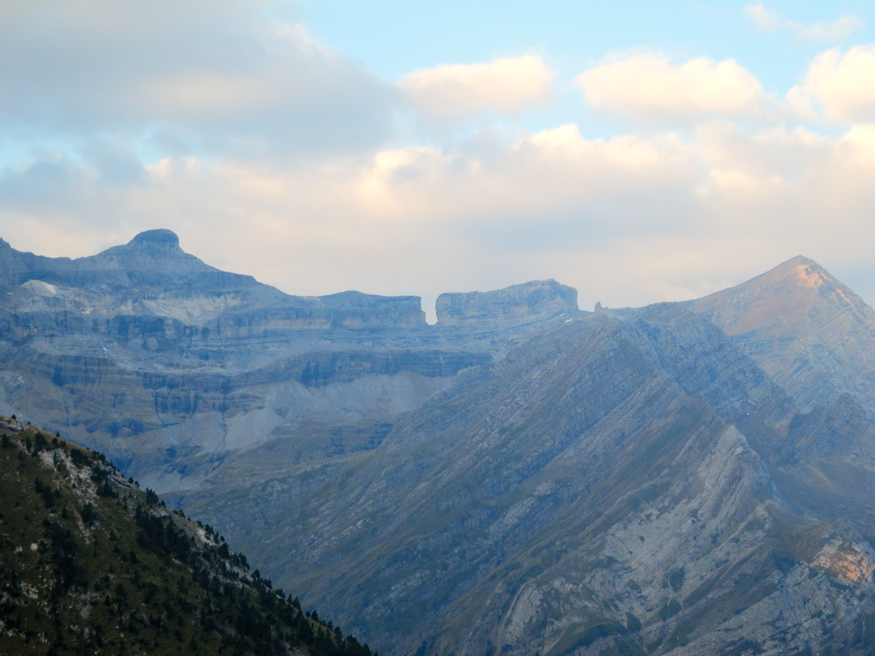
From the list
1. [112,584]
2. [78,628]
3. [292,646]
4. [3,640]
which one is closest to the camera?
[3,640]

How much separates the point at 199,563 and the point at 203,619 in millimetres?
20030

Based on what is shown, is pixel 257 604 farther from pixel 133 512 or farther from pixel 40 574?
pixel 40 574

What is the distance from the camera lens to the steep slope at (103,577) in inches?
6053

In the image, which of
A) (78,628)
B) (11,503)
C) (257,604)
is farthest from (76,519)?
(257,604)

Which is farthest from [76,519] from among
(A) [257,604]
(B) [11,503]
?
(A) [257,604]

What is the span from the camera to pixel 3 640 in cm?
14400

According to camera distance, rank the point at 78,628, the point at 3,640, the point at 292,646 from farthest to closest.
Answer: the point at 292,646, the point at 78,628, the point at 3,640

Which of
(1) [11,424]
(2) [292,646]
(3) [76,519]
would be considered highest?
(1) [11,424]

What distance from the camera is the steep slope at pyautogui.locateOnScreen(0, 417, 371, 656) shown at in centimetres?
15375

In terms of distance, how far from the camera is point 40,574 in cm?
15850

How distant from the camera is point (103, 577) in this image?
166 m

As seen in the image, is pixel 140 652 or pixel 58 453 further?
pixel 58 453

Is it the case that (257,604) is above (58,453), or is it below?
below

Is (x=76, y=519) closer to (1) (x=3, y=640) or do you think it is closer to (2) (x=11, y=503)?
(2) (x=11, y=503)
